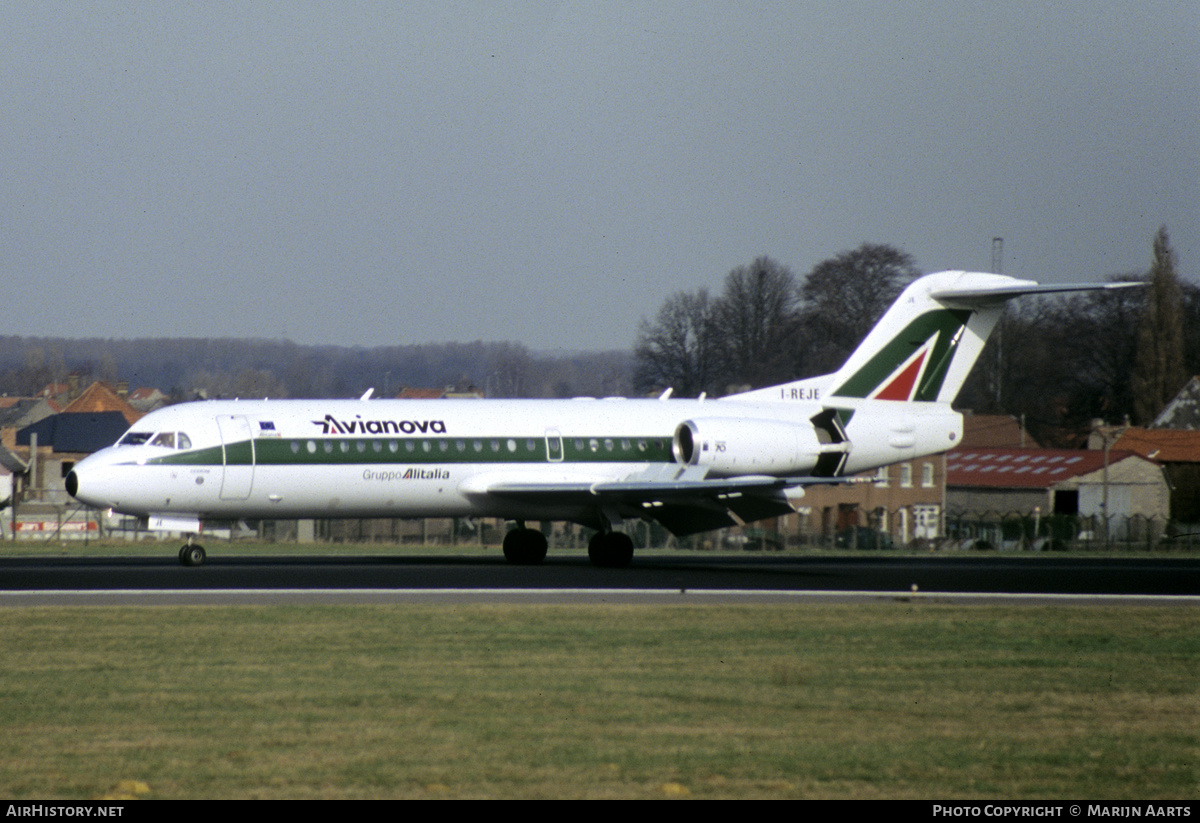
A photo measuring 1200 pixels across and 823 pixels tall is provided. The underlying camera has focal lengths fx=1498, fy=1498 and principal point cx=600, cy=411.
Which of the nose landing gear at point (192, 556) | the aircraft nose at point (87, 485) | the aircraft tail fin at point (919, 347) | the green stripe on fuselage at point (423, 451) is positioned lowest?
the nose landing gear at point (192, 556)

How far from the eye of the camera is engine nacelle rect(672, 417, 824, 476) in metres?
30.6

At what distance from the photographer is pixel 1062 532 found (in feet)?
167

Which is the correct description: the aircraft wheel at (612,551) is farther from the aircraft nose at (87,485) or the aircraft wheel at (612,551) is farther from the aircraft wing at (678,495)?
the aircraft nose at (87,485)

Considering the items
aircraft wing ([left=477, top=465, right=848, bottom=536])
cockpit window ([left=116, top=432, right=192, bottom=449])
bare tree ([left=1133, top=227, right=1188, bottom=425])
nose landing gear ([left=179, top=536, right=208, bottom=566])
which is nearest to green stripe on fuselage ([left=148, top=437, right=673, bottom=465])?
cockpit window ([left=116, top=432, right=192, bottom=449])

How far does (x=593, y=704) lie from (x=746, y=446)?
1888cm

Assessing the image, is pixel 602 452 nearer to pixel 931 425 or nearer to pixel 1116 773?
pixel 931 425

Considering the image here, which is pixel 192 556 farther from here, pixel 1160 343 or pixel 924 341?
pixel 1160 343

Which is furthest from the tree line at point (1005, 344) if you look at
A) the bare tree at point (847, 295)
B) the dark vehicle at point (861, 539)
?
the dark vehicle at point (861, 539)

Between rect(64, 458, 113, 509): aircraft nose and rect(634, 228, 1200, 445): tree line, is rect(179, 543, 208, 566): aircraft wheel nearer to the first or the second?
rect(64, 458, 113, 509): aircraft nose

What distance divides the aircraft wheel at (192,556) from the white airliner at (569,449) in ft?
0.10

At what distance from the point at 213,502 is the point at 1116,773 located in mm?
21110

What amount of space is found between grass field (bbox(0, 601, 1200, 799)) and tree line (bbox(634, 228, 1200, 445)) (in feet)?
199

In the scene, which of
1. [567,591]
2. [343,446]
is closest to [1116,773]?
[567,591]

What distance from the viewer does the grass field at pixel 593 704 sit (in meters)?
9.39
